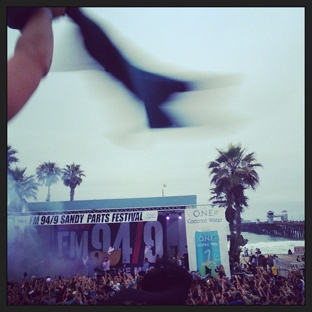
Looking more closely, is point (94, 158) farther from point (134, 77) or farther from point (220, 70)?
point (220, 70)

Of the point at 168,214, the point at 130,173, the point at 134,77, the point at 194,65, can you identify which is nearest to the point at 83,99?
the point at 134,77

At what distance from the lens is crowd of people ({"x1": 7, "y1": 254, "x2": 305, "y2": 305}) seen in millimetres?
10773

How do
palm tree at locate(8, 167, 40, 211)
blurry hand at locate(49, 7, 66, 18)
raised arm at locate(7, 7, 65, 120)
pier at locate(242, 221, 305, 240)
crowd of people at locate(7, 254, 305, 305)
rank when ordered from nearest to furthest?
crowd of people at locate(7, 254, 305, 305), pier at locate(242, 221, 305, 240), raised arm at locate(7, 7, 65, 120), blurry hand at locate(49, 7, 66, 18), palm tree at locate(8, 167, 40, 211)

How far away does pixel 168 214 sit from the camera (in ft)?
37.9

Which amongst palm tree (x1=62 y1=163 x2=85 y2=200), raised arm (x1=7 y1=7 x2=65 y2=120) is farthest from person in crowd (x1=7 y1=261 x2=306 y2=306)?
raised arm (x1=7 y1=7 x2=65 y2=120)

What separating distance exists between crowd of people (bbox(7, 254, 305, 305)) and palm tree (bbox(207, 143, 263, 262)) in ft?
2.72

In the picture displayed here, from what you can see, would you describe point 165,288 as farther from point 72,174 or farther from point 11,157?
point 11,157

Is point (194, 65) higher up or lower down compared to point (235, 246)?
higher up

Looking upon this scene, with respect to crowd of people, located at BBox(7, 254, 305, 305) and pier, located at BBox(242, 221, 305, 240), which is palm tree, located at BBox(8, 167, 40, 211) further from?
pier, located at BBox(242, 221, 305, 240)

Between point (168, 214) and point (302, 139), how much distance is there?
12.4 ft

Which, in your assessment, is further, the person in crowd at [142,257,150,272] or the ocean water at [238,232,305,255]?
the person in crowd at [142,257,150,272]

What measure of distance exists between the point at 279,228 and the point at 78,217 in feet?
16.5

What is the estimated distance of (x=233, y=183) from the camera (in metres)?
11.4

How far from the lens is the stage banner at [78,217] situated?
11.5m
